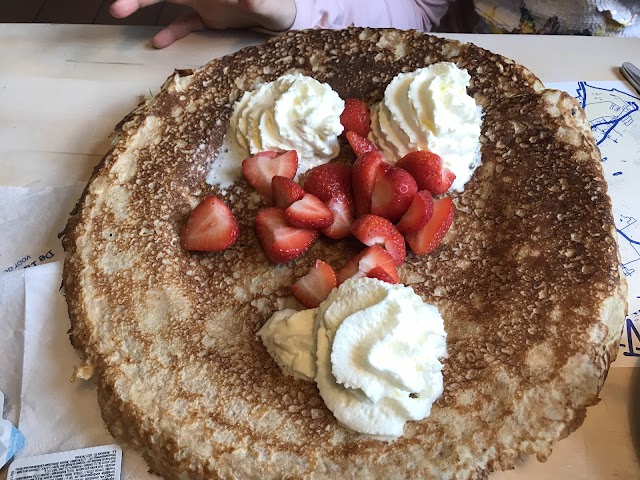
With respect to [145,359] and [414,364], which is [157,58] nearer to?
[145,359]

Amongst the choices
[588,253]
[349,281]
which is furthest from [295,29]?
[588,253]

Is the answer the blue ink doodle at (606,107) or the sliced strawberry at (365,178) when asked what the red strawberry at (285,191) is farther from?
the blue ink doodle at (606,107)

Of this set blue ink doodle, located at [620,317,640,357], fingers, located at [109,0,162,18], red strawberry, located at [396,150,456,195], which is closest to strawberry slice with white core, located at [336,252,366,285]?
red strawberry, located at [396,150,456,195]

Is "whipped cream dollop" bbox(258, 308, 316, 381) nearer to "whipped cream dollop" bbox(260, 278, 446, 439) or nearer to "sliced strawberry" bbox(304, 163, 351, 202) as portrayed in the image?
"whipped cream dollop" bbox(260, 278, 446, 439)

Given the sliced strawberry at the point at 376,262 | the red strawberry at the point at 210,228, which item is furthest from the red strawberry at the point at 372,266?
the red strawberry at the point at 210,228

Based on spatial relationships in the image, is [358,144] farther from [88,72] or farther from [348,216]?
[88,72]

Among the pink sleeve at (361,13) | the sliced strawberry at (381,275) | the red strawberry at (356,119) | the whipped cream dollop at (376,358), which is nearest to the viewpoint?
the whipped cream dollop at (376,358)
